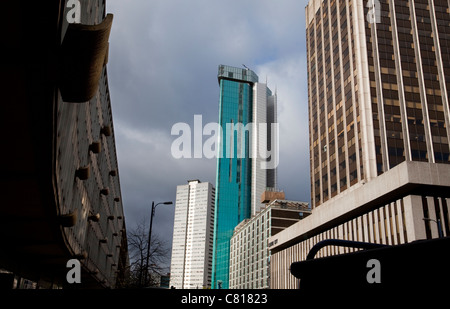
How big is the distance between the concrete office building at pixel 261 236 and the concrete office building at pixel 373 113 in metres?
26.7

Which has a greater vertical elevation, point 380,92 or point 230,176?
point 230,176

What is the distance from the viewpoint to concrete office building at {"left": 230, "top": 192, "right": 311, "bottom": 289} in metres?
100

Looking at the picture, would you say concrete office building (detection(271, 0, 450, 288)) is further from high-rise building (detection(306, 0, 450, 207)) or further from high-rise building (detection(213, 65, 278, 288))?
high-rise building (detection(213, 65, 278, 288))

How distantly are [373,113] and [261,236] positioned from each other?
5718 centimetres

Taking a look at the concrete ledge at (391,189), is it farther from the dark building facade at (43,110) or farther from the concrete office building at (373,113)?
the dark building facade at (43,110)

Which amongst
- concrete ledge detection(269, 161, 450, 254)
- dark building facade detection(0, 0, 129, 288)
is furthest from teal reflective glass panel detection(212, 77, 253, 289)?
dark building facade detection(0, 0, 129, 288)

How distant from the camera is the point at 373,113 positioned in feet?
187

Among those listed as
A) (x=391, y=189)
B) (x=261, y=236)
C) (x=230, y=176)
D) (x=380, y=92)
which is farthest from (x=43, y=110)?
(x=230, y=176)

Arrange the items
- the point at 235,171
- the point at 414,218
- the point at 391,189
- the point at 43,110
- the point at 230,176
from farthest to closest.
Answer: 1. the point at 235,171
2. the point at 230,176
3. the point at 391,189
4. the point at 414,218
5. the point at 43,110

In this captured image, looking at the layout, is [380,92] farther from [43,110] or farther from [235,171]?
[235,171]

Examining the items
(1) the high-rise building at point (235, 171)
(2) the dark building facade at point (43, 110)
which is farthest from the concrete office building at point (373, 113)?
(1) the high-rise building at point (235, 171)

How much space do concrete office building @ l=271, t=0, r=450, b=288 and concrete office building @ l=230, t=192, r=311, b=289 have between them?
26.7 metres
